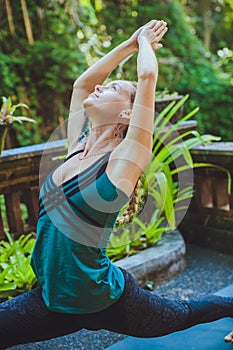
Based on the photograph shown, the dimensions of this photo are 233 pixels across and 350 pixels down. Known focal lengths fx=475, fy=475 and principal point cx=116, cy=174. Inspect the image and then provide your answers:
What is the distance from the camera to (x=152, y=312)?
1.67 meters

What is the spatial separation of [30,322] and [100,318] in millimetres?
231

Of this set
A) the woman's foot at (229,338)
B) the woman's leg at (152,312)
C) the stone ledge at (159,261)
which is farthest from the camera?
the stone ledge at (159,261)

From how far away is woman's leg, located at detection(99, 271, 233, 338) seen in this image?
5.33 feet

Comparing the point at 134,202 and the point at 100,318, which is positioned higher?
the point at 134,202

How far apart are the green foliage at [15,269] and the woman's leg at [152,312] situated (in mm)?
1043

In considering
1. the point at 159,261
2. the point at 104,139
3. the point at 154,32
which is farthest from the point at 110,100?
the point at 159,261

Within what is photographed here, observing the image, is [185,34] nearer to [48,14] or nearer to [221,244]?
[48,14]

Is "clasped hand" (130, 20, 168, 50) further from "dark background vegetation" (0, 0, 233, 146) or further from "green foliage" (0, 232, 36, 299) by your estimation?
"dark background vegetation" (0, 0, 233, 146)

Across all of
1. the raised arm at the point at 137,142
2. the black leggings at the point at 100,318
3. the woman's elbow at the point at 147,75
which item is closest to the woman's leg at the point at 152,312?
the black leggings at the point at 100,318

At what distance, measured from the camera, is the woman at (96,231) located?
143 cm

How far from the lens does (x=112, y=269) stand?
1624 millimetres

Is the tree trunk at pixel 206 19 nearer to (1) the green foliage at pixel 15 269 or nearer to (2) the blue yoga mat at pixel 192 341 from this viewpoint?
(1) the green foliage at pixel 15 269

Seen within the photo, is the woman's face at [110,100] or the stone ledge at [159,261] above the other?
the woman's face at [110,100]

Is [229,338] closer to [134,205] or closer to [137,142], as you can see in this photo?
[134,205]
